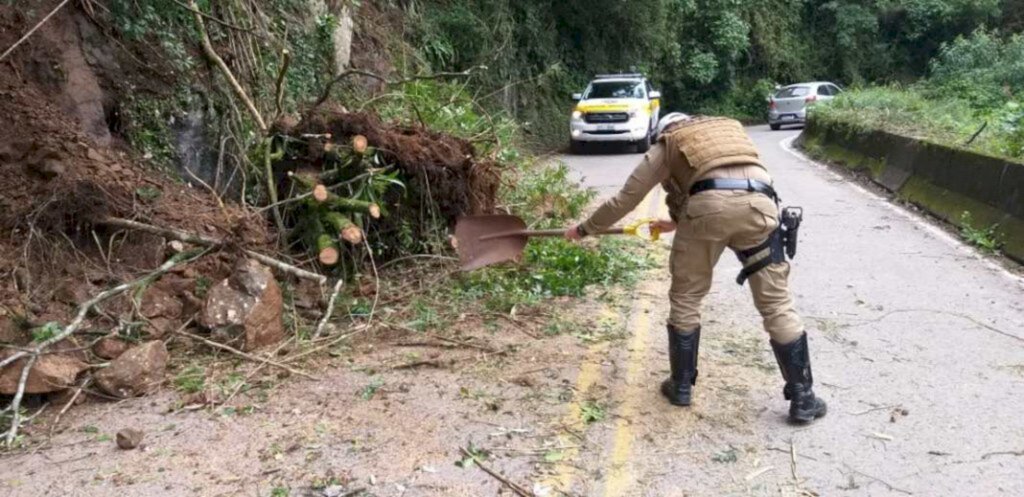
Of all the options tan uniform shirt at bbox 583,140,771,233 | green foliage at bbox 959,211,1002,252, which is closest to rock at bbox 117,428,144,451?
tan uniform shirt at bbox 583,140,771,233

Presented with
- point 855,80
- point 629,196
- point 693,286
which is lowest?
point 855,80

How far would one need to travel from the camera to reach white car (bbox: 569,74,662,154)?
18969 millimetres

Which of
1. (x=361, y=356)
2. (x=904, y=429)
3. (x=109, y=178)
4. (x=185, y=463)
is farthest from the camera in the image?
(x=109, y=178)

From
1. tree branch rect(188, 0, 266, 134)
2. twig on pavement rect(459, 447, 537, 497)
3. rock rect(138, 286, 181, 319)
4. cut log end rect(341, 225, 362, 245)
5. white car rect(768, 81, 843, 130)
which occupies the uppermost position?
tree branch rect(188, 0, 266, 134)

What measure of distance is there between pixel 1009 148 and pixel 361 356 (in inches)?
298

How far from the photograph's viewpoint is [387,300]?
6129 mm

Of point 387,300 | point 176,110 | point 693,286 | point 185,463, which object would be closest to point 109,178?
point 176,110

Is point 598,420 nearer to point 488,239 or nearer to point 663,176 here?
point 663,176

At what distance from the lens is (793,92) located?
87.9 ft

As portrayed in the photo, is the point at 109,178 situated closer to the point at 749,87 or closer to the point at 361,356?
the point at 361,356

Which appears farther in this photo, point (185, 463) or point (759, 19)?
point (759, 19)

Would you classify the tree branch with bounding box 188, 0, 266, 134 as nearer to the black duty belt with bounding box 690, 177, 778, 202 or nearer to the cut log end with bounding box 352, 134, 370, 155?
the cut log end with bounding box 352, 134, 370, 155

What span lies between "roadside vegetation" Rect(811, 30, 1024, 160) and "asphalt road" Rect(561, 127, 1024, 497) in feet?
10.8

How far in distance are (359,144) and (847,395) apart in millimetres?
3826
